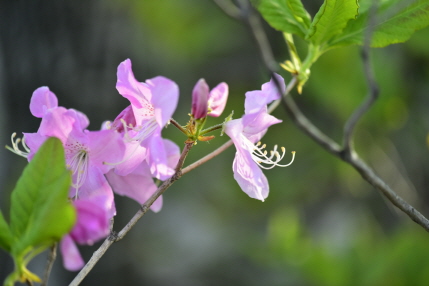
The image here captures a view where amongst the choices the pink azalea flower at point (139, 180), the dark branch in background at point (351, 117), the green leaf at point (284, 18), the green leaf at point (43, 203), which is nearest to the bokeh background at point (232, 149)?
the green leaf at point (284, 18)

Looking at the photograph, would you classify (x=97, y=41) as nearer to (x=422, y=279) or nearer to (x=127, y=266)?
(x=127, y=266)

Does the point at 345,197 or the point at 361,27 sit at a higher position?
the point at 361,27

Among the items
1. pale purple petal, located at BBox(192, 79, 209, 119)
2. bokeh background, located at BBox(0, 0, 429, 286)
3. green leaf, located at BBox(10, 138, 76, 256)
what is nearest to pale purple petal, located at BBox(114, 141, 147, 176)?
pale purple petal, located at BBox(192, 79, 209, 119)

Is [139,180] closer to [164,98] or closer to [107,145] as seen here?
[107,145]

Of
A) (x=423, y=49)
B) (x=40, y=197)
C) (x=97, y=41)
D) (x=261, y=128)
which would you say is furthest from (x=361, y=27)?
(x=97, y=41)

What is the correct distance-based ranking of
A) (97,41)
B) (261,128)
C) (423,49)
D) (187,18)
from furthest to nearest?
(187,18) < (97,41) < (423,49) < (261,128)

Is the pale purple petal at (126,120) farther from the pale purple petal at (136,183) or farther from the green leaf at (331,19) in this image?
the green leaf at (331,19)
